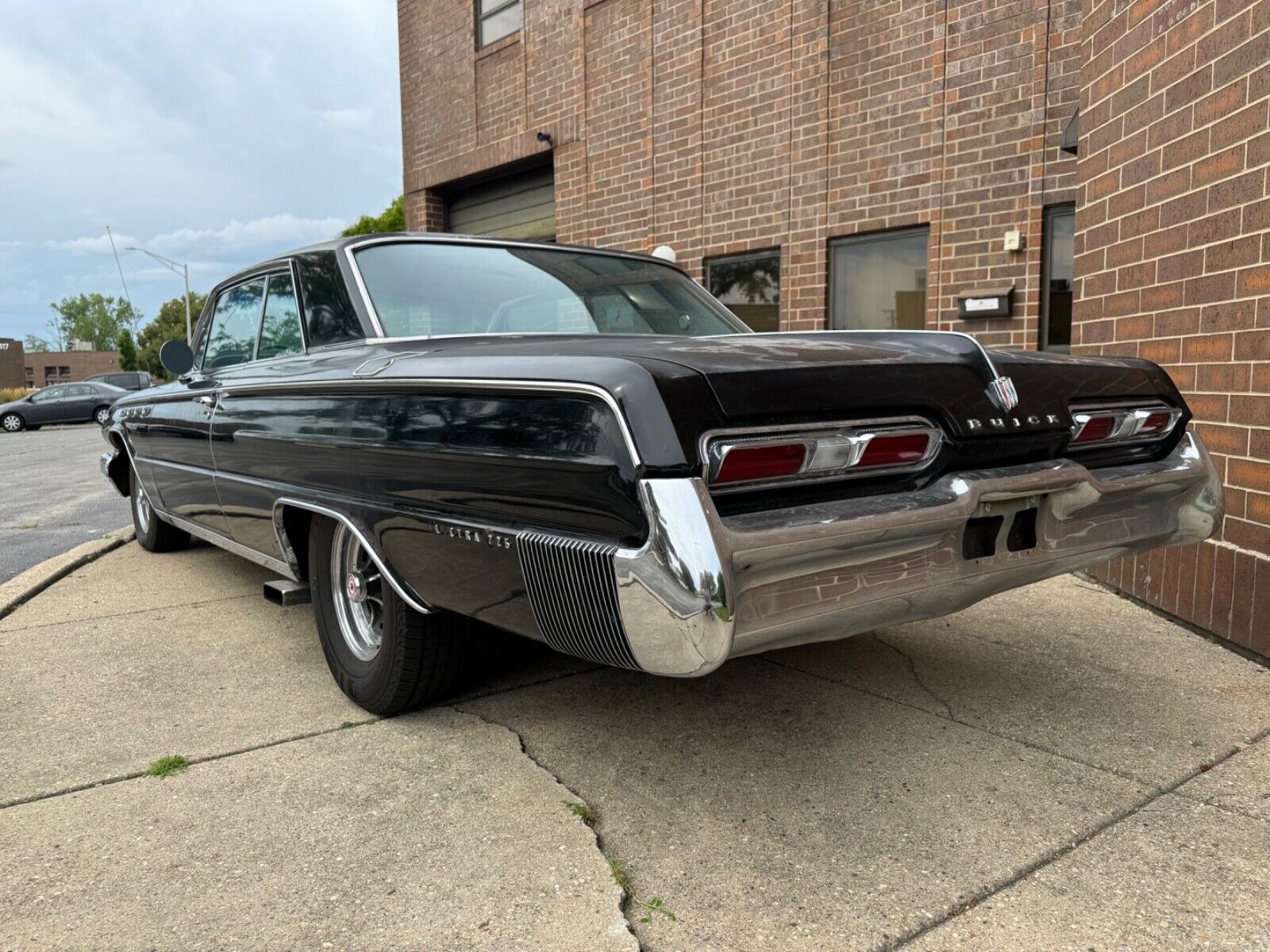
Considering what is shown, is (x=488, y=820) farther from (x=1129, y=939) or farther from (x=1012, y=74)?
(x=1012, y=74)

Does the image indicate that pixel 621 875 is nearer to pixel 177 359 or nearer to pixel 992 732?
pixel 992 732

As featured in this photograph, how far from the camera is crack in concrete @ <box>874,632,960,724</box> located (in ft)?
10.1

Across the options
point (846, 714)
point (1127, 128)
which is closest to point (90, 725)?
point (846, 714)

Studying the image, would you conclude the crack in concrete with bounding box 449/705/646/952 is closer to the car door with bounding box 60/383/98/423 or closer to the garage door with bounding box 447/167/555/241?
the garage door with bounding box 447/167/555/241

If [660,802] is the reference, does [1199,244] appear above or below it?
above

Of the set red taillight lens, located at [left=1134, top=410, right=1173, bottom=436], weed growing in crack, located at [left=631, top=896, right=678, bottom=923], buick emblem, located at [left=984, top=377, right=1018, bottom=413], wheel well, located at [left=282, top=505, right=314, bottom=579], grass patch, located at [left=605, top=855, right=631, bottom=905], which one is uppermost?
buick emblem, located at [left=984, top=377, right=1018, bottom=413]

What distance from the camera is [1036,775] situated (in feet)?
8.51

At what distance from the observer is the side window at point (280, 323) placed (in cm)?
358

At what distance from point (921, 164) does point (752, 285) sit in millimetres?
2065

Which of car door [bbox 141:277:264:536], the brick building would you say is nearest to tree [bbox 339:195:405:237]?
the brick building

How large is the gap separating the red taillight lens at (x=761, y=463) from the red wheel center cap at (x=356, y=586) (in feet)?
5.36

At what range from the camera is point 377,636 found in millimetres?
3191

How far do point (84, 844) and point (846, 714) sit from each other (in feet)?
7.03

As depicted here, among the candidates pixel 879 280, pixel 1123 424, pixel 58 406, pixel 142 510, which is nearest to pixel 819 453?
pixel 1123 424
